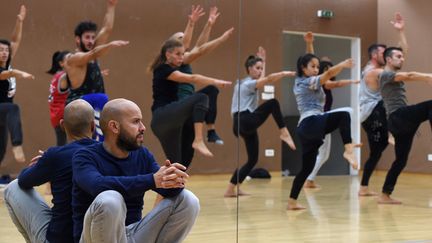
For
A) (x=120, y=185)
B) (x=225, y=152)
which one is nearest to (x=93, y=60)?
(x=225, y=152)

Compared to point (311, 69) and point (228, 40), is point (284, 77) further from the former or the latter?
point (228, 40)

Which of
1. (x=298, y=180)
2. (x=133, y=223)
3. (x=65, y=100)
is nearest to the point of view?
(x=133, y=223)

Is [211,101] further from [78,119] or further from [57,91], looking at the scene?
[78,119]

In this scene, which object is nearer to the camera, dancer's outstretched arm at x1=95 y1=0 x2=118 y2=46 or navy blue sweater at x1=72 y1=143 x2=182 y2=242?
navy blue sweater at x1=72 y1=143 x2=182 y2=242

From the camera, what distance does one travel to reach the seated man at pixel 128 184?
9.11 feet

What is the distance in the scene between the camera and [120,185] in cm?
278

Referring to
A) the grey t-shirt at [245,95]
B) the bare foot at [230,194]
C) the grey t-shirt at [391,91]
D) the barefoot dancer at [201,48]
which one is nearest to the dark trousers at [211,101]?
the barefoot dancer at [201,48]

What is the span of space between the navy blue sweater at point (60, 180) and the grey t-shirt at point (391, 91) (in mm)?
2997

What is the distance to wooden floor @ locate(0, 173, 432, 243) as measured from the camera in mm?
4301

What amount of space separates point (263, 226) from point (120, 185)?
1994 millimetres

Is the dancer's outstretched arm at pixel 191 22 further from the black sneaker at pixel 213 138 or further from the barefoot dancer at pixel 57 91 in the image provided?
the barefoot dancer at pixel 57 91

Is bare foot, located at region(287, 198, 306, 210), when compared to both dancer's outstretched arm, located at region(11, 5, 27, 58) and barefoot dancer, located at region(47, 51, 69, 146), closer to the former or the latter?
barefoot dancer, located at region(47, 51, 69, 146)

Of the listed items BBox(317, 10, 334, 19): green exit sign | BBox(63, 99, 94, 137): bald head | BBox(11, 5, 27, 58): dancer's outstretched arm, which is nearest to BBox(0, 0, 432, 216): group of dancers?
BBox(11, 5, 27, 58): dancer's outstretched arm

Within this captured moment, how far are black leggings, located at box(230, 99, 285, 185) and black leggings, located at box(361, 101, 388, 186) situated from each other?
0.74 meters
